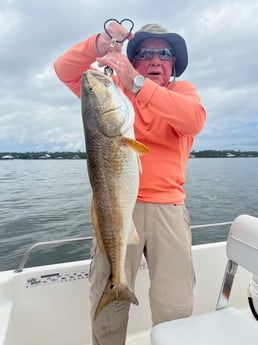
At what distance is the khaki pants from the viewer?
83.5 inches

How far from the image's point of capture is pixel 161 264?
2.14m

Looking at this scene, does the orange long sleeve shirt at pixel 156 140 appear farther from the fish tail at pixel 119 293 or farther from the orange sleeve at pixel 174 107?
Answer: the fish tail at pixel 119 293

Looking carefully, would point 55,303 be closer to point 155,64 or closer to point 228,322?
point 228,322

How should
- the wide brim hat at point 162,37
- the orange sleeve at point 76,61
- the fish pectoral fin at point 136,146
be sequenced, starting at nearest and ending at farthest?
the fish pectoral fin at point 136,146, the orange sleeve at point 76,61, the wide brim hat at point 162,37

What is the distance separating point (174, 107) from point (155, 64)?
1.71 feet

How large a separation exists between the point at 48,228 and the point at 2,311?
24.0 ft

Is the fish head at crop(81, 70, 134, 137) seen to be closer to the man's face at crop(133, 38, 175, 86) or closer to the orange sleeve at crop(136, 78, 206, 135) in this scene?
the orange sleeve at crop(136, 78, 206, 135)

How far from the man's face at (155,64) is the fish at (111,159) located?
1.74 ft

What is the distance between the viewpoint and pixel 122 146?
1.79 m

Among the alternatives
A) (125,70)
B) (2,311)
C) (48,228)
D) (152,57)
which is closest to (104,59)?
(125,70)

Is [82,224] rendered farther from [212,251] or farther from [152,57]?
[152,57]

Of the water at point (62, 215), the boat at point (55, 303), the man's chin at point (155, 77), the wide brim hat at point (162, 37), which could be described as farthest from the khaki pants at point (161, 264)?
the water at point (62, 215)

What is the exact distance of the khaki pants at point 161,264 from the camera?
212 cm

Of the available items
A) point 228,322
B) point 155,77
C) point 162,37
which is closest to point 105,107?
point 155,77
